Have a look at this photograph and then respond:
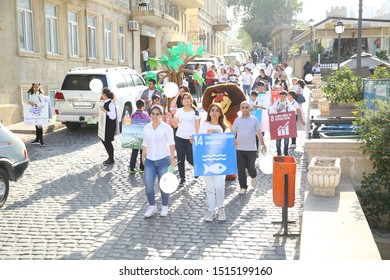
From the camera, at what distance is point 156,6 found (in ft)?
107

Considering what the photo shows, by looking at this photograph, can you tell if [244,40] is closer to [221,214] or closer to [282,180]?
[221,214]

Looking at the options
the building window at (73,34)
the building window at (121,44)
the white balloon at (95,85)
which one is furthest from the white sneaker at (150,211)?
the building window at (121,44)

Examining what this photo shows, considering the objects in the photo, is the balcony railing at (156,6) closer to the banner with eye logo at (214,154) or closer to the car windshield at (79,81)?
the car windshield at (79,81)

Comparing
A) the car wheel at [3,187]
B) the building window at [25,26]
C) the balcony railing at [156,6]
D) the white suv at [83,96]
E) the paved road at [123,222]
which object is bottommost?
the paved road at [123,222]

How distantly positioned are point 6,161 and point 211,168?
332cm

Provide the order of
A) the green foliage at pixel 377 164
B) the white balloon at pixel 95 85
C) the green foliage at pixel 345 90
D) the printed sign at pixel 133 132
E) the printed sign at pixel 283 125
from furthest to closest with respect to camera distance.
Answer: the green foliage at pixel 345 90
the white balloon at pixel 95 85
the printed sign at pixel 283 125
the printed sign at pixel 133 132
the green foliage at pixel 377 164

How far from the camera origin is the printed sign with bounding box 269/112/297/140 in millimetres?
10789

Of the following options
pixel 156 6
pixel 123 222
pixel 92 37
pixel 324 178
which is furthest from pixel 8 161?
pixel 156 6

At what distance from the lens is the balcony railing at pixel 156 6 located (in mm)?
29812

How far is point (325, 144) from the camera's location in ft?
27.2

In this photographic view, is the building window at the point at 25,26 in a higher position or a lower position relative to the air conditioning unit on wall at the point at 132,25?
lower

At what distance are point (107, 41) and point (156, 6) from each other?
6841mm

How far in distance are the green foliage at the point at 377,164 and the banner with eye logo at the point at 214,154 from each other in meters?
2.13

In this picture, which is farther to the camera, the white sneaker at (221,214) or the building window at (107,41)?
the building window at (107,41)
